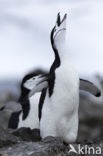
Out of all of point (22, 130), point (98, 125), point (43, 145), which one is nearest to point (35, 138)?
point (22, 130)

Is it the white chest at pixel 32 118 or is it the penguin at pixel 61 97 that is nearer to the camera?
the penguin at pixel 61 97

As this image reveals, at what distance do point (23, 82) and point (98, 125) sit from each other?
9.54 m

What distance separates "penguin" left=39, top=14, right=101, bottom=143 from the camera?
7.63m

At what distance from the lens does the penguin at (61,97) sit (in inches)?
300

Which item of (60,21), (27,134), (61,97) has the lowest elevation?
(27,134)

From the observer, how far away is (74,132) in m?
7.83

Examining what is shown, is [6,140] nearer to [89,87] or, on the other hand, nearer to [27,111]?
[89,87]

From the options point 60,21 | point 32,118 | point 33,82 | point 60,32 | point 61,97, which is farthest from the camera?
point 32,118

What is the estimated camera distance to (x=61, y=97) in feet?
25.1

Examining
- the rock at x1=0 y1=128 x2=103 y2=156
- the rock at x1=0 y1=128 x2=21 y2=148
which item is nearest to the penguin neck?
the rock at x1=0 y1=128 x2=103 y2=156

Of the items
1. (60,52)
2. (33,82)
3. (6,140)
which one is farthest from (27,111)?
(6,140)

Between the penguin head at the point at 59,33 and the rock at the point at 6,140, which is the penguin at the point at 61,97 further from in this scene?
the rock at the point at 6,140

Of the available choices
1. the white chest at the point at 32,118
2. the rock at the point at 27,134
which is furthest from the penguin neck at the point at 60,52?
the white chest at the point at 32,118

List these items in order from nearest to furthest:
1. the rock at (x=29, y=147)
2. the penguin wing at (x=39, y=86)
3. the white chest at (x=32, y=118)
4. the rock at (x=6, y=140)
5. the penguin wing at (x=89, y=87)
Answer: the rock at (x=29, y=147), the rock at (x=6, y=140), the penguin wing at (x=39, y=86), the penguin wing at (x=89, y=87), the white chest at (x=32, y=118)
